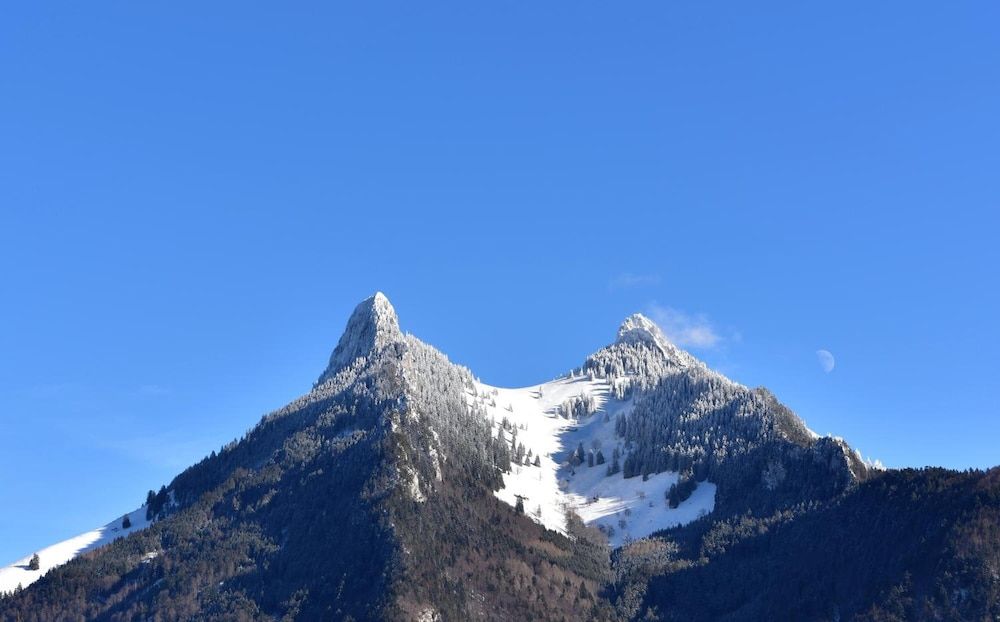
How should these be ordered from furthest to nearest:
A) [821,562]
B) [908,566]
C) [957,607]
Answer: [821,562]
[908,566]
[957,607]

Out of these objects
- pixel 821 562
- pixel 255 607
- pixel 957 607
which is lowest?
pixel 957 607

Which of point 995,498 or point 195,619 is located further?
point 195,619

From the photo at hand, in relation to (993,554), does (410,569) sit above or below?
above

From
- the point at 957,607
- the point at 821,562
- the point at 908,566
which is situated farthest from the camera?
the point at 821,562

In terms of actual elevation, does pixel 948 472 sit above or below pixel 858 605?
above

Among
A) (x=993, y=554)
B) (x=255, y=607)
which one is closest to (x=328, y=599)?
(x=255, y=607)

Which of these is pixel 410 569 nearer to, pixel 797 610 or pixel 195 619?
pixel 195 619

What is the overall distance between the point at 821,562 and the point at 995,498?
31.4 meters

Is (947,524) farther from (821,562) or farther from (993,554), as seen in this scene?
(821,562)

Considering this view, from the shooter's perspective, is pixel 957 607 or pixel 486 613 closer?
pixel 957 607

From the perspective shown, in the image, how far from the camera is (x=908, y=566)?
17688cm

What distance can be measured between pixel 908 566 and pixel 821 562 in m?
20.5

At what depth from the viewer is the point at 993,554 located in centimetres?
16988

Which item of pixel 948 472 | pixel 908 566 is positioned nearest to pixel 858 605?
pixel 908 566
